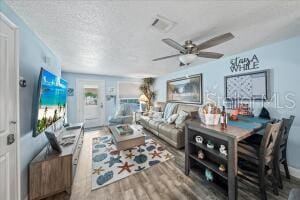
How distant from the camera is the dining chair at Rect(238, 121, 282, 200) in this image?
4.46 ft

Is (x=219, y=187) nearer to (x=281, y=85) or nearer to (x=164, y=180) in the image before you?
(x=164, y=180)

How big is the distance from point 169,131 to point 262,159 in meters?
1.97

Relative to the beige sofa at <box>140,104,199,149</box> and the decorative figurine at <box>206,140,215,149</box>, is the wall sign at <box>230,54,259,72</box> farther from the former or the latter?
the decorative figurine at <box>206,140,215,149</box>

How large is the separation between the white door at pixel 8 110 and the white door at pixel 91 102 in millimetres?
3981

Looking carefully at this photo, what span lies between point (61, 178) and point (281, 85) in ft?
12.7

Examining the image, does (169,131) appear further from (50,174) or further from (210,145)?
(50,174)

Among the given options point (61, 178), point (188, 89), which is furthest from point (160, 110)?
point (61, 178)

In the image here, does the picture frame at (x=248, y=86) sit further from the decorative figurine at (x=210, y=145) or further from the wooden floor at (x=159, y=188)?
the decorative figurine at (x=210, y=145)

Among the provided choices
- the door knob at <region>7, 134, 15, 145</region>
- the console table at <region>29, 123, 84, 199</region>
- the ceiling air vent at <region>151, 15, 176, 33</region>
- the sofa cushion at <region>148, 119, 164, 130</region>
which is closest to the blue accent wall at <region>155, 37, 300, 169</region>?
the ceiling air vent at <region>151, 15, 176, 33</region>

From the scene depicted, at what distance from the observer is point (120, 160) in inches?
98.0

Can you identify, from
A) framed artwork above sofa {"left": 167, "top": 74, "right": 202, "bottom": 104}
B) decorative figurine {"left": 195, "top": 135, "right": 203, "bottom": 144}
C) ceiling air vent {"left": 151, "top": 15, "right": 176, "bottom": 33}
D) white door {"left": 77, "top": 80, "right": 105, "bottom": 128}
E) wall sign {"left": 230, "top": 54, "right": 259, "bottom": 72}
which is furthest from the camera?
white door {"left": 77, "top": 80, "right": 105, "bottom": 128}

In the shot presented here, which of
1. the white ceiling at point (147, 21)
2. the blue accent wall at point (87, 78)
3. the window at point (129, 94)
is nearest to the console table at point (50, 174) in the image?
the white ceiling at point (147, 21)

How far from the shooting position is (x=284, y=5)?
4.17 feet

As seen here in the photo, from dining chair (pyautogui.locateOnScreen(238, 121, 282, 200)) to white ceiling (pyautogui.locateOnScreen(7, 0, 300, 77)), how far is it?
132 cm
